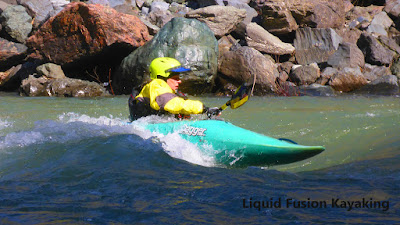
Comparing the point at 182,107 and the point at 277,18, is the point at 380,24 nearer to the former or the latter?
the point at 277,18

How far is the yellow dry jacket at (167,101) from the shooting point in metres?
4.37

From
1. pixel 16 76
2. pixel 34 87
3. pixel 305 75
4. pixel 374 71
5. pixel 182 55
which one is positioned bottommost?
pixel 16 76

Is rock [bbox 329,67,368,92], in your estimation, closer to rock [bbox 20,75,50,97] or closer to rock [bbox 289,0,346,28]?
rock [bbox 289,0,346,28]

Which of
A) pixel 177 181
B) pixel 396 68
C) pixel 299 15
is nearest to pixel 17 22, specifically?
pixel 299 15

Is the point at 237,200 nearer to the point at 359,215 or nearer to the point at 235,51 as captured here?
the point at 359,215

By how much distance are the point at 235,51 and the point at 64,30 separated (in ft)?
15.7

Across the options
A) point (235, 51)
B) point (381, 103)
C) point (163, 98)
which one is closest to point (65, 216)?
point (163, 98)

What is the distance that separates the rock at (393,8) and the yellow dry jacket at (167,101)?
43.1 feet

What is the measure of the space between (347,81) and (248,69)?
2.80 meters

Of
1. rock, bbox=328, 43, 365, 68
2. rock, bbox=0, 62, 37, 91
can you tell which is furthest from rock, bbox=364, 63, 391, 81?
rock, bbox=0, 62, 37, 91

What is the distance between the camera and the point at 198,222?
92.4 inches

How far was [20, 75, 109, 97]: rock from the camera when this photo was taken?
1066 cm

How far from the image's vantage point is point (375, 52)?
41.1 feet

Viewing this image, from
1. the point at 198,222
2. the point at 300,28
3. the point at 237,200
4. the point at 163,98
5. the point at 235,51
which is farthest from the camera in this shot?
the point at 300,28
